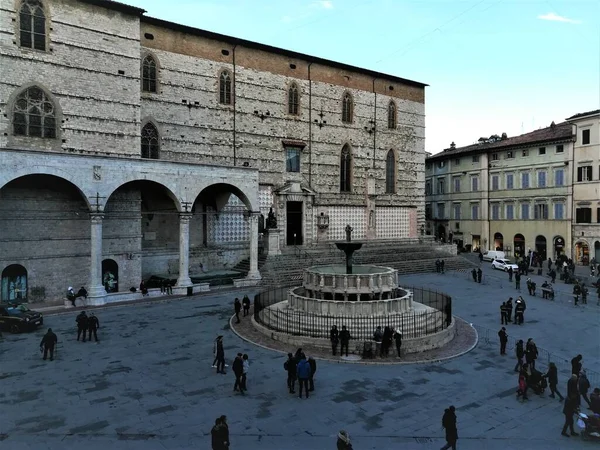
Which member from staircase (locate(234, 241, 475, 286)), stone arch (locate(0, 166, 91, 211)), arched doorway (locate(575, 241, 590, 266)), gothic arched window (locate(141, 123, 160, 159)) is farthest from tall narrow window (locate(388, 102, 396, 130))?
stone arch (locate(0, 166, 91, 211))

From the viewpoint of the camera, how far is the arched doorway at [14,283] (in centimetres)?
2202

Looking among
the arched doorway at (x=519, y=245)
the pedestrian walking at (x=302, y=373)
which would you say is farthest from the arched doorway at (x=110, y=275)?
the arched doorway at (x=519, y=245)

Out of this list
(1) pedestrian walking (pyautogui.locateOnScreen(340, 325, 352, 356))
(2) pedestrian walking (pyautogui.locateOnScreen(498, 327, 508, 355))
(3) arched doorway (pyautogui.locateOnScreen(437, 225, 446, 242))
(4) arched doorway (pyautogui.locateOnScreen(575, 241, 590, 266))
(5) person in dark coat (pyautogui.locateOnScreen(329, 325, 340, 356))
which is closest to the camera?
(1) pedestrian walking (pyautogui.locateOnScreen(340, 325, 352, 356))

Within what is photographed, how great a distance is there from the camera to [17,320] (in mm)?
16906

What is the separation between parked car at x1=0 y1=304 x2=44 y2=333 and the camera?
1692cm

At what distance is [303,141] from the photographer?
118ft

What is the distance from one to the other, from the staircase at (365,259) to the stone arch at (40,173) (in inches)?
474

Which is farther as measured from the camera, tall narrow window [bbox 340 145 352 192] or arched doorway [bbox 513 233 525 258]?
arched doorway [bbox 513 233 525 258]

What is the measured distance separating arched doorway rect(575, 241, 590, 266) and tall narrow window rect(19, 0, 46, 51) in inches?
1735

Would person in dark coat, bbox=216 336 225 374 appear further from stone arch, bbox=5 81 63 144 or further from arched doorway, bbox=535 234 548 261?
arched doorway, bbox=535 234 548 261

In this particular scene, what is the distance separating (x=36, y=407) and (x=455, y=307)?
61.1 ft

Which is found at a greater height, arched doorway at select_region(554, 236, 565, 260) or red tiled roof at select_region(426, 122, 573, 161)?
red tiled roof at select_region(426, 122, 573, 161)

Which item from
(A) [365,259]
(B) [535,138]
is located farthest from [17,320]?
(B) [535,138]

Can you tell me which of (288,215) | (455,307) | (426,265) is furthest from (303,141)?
(455,307)
